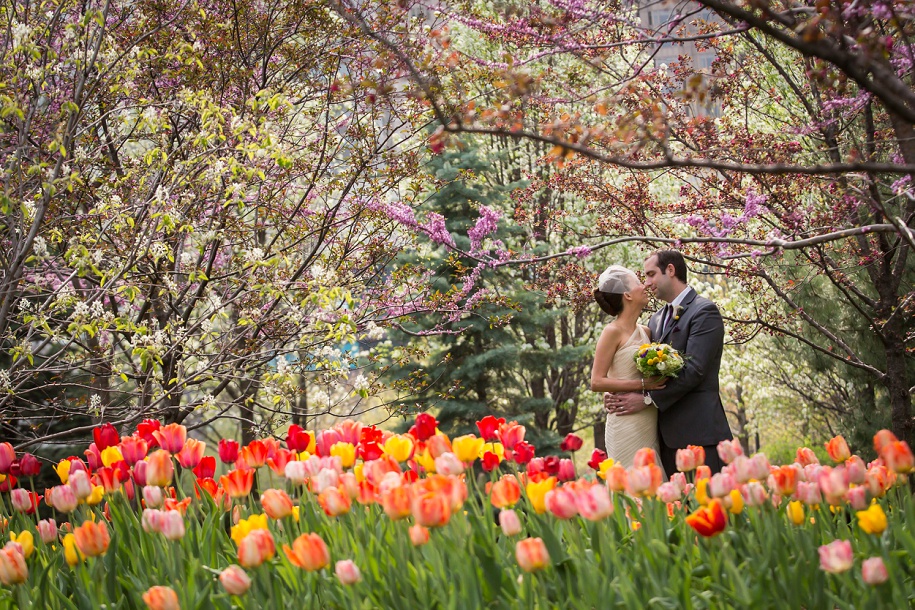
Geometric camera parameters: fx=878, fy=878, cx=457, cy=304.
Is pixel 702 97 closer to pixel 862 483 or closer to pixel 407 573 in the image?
pixel 862 483

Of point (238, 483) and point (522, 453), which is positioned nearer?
point (238, 483)

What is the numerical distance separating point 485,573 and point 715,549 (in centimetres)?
56

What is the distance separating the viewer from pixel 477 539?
7.36 feet

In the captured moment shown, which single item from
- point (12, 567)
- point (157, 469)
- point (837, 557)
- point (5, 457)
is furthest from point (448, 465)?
point (5, 457)

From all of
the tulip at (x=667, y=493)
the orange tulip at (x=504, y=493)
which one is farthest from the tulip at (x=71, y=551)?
the tulip at (x=667, y=493)

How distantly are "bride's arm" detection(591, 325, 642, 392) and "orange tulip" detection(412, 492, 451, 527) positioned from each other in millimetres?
2948

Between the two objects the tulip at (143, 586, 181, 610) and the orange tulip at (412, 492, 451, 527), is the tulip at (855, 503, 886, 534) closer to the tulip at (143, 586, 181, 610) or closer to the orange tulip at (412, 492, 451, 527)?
the orange tulip at (412, 492, 451, 527)

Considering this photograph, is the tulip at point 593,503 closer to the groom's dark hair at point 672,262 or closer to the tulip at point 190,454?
the tulip at point 190,454

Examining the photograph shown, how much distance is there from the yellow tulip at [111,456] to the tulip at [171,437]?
13cm

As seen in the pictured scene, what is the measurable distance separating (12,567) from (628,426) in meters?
3.37

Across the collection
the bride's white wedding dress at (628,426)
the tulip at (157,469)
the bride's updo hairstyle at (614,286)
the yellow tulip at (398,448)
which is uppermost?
the bride's updo hairstyle at (614,286)

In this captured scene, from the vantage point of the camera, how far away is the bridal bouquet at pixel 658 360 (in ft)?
14.5

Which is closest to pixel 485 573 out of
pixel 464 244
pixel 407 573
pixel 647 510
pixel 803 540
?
pixel 407 573

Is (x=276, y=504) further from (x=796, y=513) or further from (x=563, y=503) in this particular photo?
(x=796, y=513)
